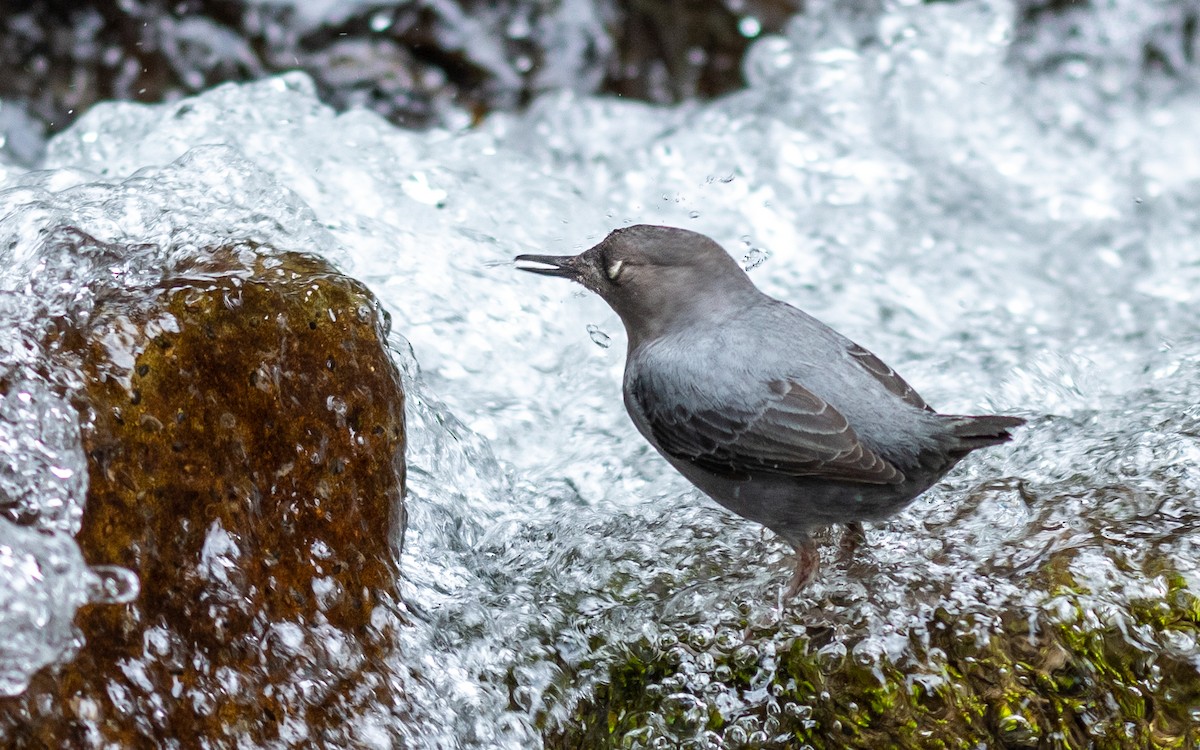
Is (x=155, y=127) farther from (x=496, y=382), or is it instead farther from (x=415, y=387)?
(x=415, y=387)

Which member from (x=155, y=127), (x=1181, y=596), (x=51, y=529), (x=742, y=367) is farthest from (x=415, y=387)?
(x=155, y=127)

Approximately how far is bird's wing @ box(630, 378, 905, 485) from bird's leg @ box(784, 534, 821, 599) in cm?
33

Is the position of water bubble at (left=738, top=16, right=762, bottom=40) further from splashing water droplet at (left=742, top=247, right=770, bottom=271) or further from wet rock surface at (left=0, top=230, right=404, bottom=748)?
wet rock surface at (left=0, top=230, right=404, bottom=748)

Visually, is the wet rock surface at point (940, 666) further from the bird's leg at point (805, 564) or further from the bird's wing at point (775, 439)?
the bird's wing at point (775, 439)

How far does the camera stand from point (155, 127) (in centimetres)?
633

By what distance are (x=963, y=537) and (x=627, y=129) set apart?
14.2 feet

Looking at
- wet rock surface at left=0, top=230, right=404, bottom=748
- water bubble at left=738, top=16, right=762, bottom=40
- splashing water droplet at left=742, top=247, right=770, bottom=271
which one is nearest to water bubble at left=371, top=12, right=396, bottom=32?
water bubble at left=738, top=16, right=762, bottom=40

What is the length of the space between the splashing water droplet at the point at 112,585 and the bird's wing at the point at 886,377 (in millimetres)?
2137

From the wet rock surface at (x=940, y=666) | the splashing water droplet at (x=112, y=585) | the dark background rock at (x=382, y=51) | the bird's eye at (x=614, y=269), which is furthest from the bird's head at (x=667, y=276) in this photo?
the dark background rock at (x=382, y=51)

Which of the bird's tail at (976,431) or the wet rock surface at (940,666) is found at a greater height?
the bird's tail at (976,431)

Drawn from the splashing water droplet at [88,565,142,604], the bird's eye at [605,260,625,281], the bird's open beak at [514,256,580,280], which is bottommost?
the splashing water droplet at [88,565,142,604]

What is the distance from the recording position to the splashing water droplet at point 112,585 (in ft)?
9.66

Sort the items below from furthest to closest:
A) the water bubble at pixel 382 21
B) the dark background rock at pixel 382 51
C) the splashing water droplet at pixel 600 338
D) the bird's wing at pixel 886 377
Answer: the water bubble at pixel 382 21 < the dark background rock at pixel 382 51 < the splashing water droplet at pixel 600 338 < the bird's wing at pixel 886 377

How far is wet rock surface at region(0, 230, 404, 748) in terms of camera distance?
9.75 ft
